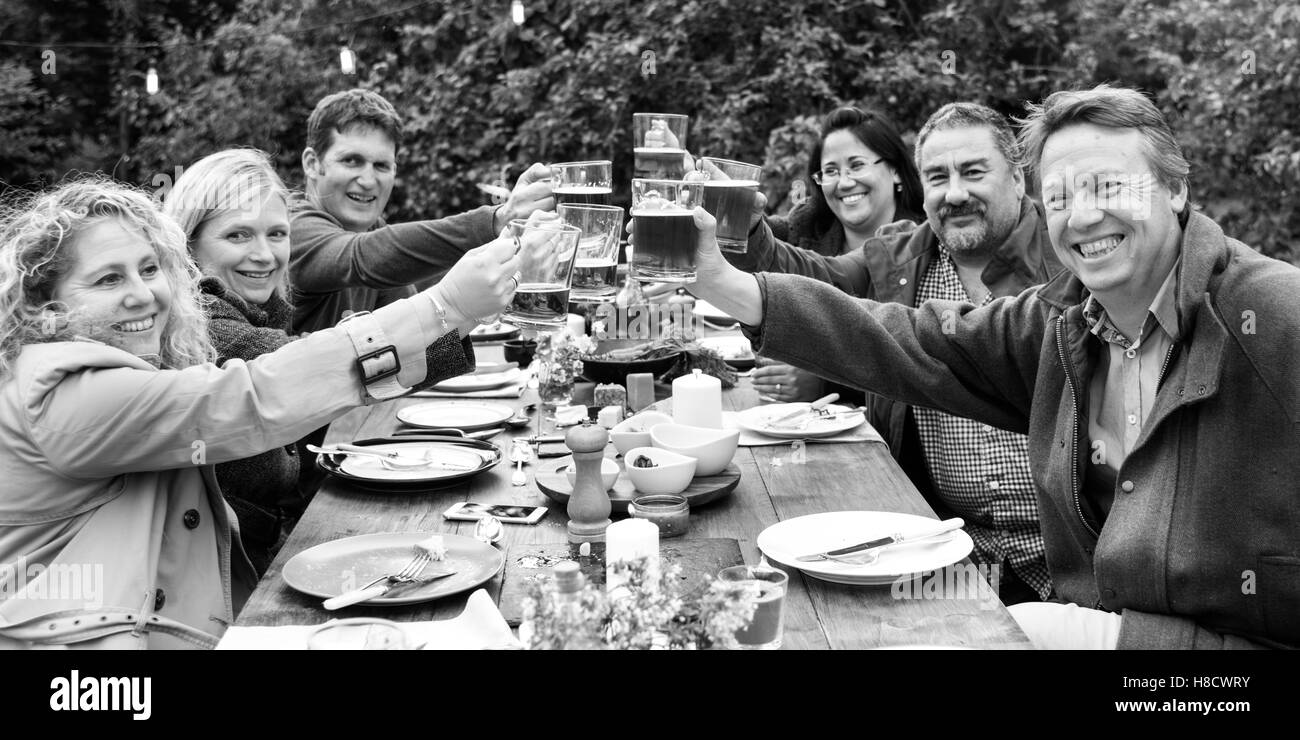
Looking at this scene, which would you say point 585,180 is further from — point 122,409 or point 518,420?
point 122,409

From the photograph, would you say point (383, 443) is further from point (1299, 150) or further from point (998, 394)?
point (1299, 150)

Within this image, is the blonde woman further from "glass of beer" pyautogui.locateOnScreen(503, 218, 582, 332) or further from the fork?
the fork

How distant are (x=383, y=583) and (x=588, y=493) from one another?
467mm

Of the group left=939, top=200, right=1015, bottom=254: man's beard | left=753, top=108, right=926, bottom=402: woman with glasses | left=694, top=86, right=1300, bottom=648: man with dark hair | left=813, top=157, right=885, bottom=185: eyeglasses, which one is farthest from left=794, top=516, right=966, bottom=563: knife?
left=813, top=157, right=885, bottom=185: eyeglasses

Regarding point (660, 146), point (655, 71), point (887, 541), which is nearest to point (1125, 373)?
point (887, 541)

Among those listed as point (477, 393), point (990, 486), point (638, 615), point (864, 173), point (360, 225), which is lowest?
point (990, 486)

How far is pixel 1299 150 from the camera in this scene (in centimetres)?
613

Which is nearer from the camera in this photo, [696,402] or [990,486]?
[696,402]

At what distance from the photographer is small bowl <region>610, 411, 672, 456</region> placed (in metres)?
2.82

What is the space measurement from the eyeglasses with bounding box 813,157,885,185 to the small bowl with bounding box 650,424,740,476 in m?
2.28

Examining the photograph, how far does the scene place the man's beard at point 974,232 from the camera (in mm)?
3723

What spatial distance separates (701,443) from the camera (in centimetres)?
272

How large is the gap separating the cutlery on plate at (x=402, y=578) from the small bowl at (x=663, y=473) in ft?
1.58
